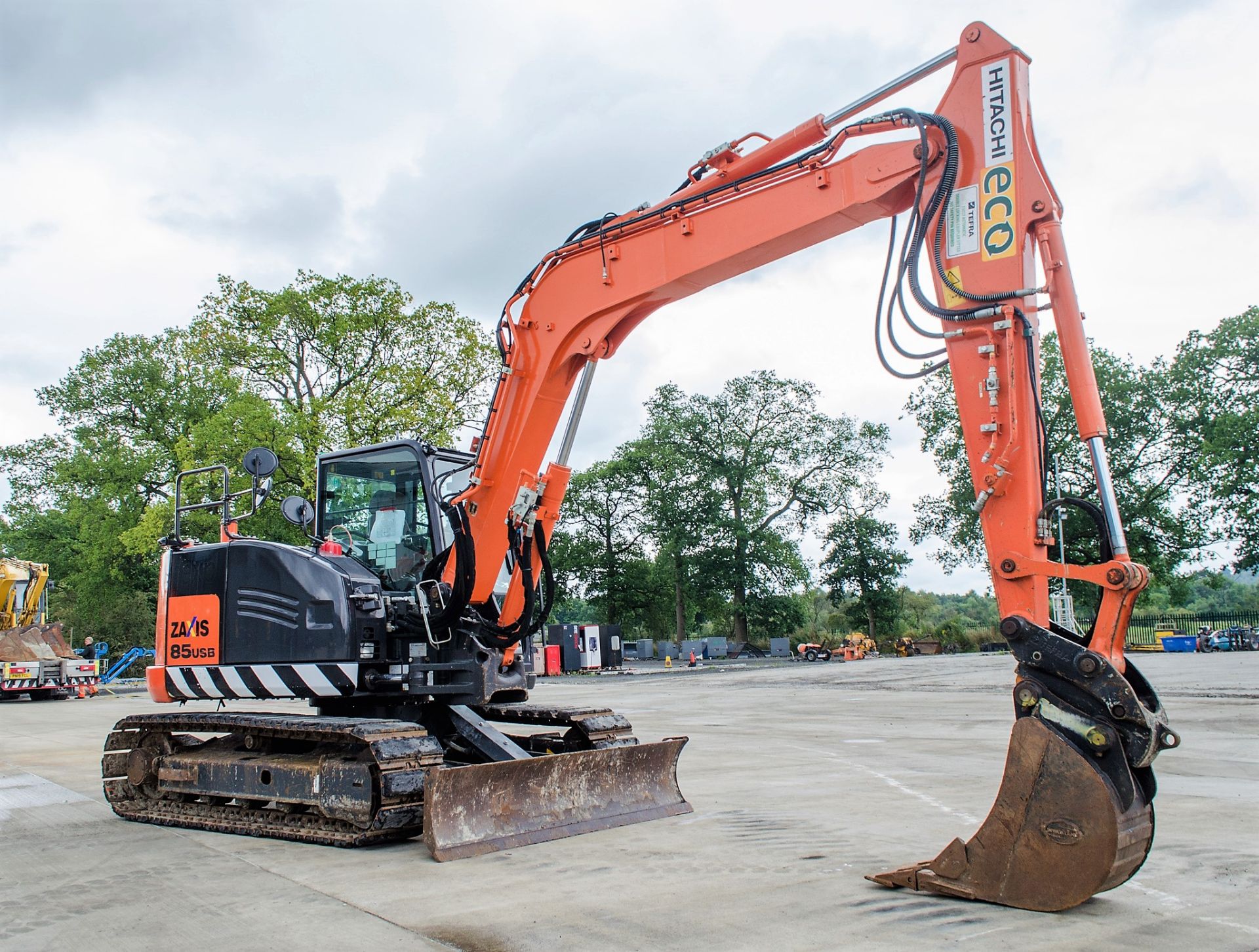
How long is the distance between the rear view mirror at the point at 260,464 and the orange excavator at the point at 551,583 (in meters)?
0.03

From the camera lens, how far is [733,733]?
13.6 m

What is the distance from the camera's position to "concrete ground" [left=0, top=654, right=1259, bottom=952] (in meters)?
4.44

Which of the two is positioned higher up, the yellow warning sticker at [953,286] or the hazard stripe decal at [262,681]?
the yellow warning sticker at [953,286]

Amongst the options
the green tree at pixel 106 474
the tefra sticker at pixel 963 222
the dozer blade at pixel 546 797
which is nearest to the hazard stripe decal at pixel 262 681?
the dozer blade at pixel 546 797

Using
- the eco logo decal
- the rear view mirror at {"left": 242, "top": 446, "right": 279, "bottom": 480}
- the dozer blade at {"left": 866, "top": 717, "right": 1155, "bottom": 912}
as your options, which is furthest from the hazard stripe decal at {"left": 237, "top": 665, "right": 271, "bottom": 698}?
the eco logo decal

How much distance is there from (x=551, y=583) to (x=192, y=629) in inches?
115

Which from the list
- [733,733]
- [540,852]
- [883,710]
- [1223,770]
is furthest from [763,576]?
[540,852]

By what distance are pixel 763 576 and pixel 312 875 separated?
168 feet

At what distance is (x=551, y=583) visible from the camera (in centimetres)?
734

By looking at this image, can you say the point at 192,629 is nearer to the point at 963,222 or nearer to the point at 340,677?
the point at 340,677

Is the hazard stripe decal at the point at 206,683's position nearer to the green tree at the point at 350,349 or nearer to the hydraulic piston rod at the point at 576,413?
the hydraulic piston rod at the point at 576,413

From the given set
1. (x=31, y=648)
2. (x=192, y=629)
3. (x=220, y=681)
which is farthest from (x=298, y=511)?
(x=31, y=648)

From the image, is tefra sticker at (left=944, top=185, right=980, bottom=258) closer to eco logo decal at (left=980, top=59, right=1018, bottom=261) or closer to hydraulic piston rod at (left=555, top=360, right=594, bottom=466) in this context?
eco logo decal at (left=980, top=59, right=1018, bottom=261)

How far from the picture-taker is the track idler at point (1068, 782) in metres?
4.30
